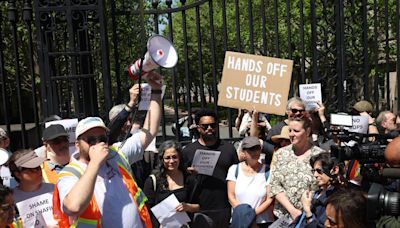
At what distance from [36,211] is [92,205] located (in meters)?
0.71

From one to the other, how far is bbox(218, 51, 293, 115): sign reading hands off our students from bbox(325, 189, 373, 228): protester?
8.49 feet

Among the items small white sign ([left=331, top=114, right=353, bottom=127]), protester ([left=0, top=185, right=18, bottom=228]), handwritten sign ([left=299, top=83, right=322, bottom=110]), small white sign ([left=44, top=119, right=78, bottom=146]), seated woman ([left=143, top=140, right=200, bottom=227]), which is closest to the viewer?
protester ([left=0, top=185, right=18, bottom=228])

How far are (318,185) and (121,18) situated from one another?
5.57 meters

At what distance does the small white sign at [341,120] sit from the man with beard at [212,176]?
3.64ft

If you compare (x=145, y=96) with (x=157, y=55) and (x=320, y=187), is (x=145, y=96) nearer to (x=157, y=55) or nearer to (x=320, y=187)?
(x=157, y=55)

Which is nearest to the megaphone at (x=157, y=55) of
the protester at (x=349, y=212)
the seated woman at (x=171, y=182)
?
the seated woman at (x=171, y=182)

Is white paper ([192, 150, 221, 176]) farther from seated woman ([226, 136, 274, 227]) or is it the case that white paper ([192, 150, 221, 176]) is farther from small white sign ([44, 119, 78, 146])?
small white sign ([44, 119, 78, 146])

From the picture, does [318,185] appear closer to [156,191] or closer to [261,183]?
[261,183]

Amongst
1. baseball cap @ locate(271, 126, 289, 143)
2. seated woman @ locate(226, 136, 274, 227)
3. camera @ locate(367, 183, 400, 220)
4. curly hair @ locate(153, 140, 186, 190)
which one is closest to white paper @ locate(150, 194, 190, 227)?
curly hair @ locate(153, 140, 186, 190)

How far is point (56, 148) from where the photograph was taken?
4.69 m

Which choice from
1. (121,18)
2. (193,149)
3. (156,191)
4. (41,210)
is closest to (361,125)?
(193,149)

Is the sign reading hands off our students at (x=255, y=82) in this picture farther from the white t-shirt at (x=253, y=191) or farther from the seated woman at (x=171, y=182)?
the seated woman at (x=171, y=182)

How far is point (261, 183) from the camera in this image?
5.56 metres

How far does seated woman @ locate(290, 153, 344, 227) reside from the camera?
4.37 m
